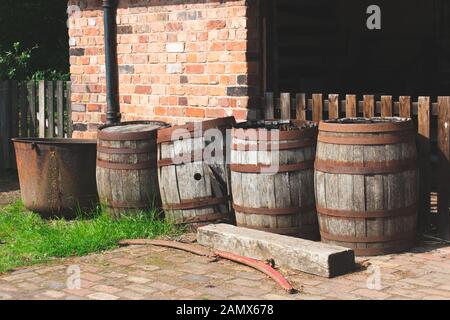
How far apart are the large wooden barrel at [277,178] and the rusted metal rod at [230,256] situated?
1.56 ft

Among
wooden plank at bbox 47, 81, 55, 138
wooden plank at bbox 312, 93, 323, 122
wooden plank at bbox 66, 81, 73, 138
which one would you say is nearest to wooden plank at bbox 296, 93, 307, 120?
wooden plank at bbox 312, 93, 323, 122

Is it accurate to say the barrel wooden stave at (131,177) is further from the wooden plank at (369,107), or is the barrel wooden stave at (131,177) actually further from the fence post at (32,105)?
the fence post at (32,105)

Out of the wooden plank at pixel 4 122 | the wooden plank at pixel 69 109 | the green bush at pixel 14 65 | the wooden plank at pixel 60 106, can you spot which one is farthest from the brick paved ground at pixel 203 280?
the green bush at pixel 14 65

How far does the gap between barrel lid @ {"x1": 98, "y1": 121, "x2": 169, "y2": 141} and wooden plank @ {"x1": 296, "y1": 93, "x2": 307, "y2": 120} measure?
1252mm

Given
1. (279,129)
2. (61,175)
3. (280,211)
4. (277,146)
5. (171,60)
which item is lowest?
(280,211)

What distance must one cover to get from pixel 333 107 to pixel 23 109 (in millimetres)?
5361

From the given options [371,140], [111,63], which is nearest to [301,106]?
[371,140]

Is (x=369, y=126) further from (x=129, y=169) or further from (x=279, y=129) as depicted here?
(x=129, y=169)

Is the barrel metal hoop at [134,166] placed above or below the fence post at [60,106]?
below

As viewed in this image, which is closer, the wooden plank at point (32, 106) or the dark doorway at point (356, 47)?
→ the dark doorway at point (356, 47)

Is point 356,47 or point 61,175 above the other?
point 356,47

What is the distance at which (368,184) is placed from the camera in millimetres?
6277

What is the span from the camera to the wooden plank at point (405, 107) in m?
6.84
